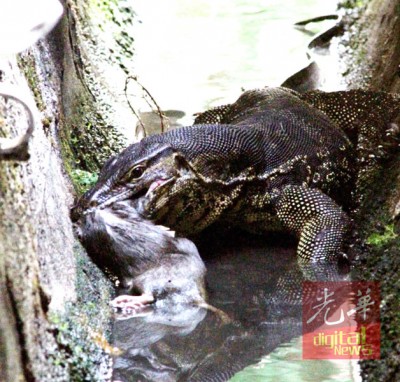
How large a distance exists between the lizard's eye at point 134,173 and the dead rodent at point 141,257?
23cm

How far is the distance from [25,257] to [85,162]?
3741 mm

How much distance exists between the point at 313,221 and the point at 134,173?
133 centimetres

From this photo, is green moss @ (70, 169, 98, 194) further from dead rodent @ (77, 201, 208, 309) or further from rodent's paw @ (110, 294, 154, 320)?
rodent's paw @ (110, 294, 154, 320)

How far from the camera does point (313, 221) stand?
6375 mm

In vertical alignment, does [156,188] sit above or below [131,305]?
above

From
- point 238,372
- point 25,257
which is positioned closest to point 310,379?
point 238,372

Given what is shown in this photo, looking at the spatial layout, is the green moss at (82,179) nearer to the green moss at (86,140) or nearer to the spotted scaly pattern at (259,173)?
the green moss at (86,140)

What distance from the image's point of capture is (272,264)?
6.40 meters

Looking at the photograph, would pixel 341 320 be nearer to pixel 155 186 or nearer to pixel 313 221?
pixel 313 221

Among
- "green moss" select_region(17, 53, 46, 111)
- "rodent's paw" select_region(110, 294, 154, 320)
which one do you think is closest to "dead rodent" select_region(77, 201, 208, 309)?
"rodent's paw" select_region(110, 294, 154, 320)

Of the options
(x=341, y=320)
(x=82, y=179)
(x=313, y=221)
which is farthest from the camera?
(x=82, y=179)

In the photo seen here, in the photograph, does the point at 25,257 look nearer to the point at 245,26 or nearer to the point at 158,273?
the point at 158,273

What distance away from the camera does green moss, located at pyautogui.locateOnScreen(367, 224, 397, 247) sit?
586 cm

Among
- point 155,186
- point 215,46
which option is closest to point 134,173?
point 155,186
